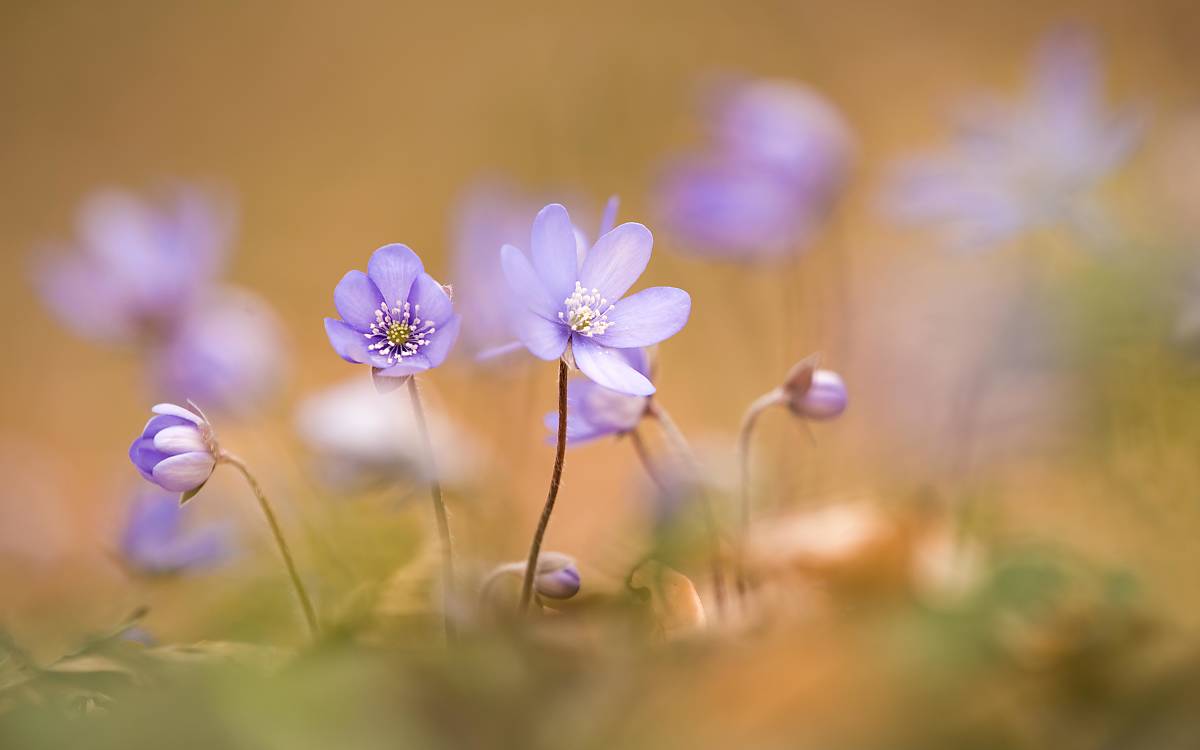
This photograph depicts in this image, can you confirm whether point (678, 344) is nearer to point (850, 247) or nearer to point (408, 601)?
point (850, 247)

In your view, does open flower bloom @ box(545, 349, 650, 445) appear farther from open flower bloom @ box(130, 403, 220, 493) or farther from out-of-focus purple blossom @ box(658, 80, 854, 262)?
out-of-focus purple blossom @ box(658, 80, 854, 262)

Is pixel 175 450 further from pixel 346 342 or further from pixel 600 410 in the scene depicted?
pixel 600 410

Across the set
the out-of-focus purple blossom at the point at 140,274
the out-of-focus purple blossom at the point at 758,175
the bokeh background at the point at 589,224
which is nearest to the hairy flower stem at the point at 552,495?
the bokeh background at the point at 589,224

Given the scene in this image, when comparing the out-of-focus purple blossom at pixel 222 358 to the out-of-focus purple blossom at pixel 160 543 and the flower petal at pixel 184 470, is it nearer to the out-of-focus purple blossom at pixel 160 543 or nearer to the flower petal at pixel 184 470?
the out-of-focus purple blossom at pixel 160 543

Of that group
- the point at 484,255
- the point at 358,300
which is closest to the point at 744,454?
the point at 358,300

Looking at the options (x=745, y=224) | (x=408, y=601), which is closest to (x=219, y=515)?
(x=408, y=601)
